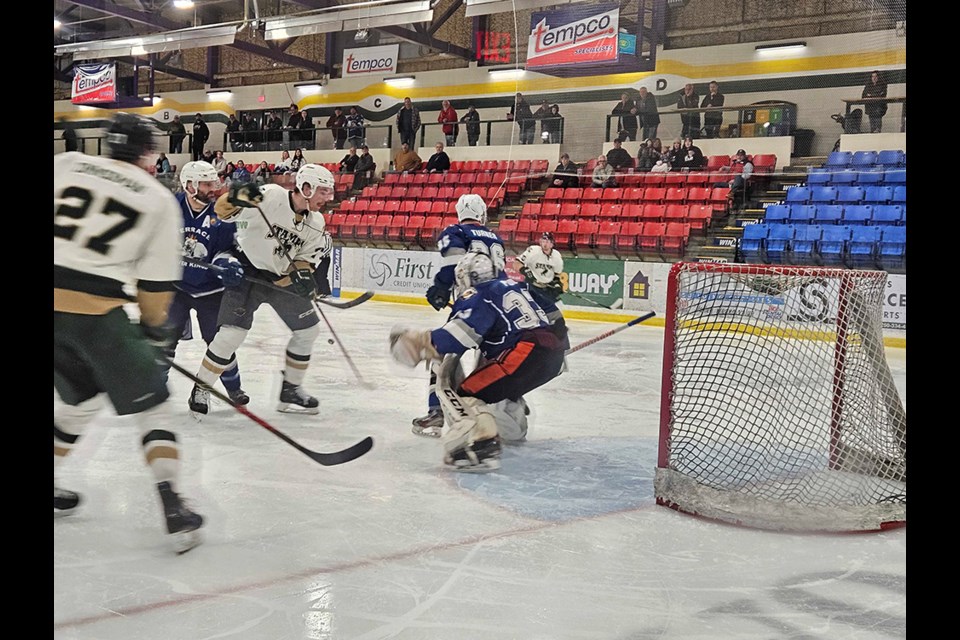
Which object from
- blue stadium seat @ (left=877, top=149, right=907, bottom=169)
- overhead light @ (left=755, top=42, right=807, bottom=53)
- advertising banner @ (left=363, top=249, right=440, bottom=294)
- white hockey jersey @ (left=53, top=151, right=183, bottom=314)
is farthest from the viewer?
advertising banner @ (left=363, top=249, right=440, bottom=294)

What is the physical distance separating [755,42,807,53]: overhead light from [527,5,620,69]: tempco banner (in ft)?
2.45

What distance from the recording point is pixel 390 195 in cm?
1117

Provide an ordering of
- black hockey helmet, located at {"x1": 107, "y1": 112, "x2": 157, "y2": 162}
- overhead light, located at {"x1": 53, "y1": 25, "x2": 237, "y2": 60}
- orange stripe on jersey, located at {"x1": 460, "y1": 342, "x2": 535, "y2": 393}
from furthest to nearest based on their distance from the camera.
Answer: overhead light, located at {"x1": 53, "y1": 25, "x2": 237, "y2": 60}
orange stripe on jersey, located at {"x1": 460, "y1": 342, "x2": 535, "y2": 393}
black hockey helmet, located at {"x1": 107, "y1": 112, "x2": 157, "y2": 162}

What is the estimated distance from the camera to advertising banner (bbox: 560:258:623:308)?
9266mm

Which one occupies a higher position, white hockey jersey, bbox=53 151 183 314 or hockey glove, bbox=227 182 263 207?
hockey glove, bbox=227 182 263 207

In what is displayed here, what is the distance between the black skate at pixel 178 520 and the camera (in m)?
2.43

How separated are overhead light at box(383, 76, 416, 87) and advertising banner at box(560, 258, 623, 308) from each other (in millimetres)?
7286

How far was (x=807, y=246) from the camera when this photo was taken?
819cm

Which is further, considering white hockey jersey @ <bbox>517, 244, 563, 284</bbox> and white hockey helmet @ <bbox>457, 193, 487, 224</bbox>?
white hockey jersey @ <bbox>517, 244, 563, 284</bbox>

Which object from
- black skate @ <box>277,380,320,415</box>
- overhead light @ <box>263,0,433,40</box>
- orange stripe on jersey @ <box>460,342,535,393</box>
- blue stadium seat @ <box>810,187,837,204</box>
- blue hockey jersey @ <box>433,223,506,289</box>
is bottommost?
black skate @ <box>277,380,320,415</box>

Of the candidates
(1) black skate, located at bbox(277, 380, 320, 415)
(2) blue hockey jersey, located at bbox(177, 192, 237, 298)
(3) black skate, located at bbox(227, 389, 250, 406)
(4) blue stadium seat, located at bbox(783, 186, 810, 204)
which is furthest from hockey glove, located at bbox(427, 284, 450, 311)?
(4) blue stadium seat, located at bbox(783, 186, 810, 204)

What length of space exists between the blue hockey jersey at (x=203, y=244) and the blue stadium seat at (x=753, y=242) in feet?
14.6

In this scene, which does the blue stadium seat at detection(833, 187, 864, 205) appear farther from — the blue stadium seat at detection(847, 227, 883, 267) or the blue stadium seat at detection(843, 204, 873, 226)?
the blue stadium seat at detection(847, 227, 883, 267)
